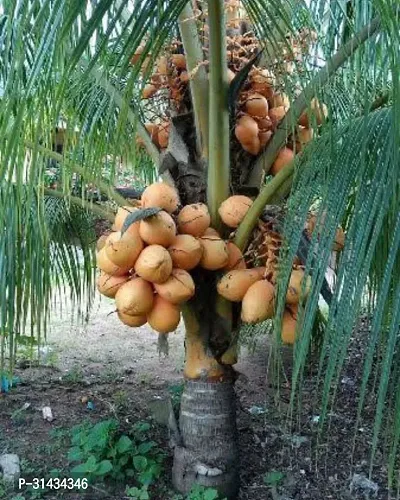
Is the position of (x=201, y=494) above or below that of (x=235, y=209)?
below

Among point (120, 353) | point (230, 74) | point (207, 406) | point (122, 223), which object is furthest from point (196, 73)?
point (120, 353)

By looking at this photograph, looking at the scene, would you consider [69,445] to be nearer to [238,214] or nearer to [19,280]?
[19,280]

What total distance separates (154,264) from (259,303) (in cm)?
25

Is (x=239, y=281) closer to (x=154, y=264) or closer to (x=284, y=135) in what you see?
(x=154, y=264)

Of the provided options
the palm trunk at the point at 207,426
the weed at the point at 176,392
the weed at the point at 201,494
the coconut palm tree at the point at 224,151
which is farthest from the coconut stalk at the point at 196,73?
the weed at the point at 176,392

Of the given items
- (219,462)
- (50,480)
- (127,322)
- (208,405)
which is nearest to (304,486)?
(219,462)

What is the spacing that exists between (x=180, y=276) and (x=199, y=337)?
412 mm

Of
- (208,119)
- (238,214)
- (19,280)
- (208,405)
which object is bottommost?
(208,405)

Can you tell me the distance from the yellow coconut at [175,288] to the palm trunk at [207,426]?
1.36ft

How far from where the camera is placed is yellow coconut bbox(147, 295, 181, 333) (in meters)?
1.38

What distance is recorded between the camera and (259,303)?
4.50ft

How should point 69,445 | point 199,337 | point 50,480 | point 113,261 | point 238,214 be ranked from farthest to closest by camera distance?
point 69,445, point 50,480, point 199,337, point 238,214, point 113,261

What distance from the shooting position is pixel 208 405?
1.81m

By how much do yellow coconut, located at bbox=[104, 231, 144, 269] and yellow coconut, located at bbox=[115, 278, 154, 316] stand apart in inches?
1.8
